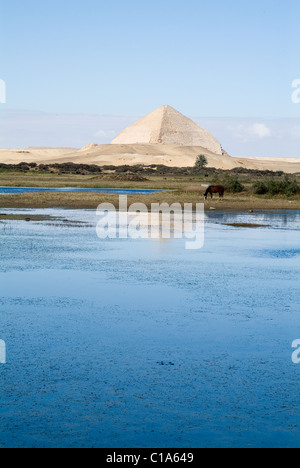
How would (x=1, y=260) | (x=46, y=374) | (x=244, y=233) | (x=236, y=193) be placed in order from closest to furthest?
(x=46, y=374) → (x=1, y=260) → (x=244, y=233) → (x=236, y=193)

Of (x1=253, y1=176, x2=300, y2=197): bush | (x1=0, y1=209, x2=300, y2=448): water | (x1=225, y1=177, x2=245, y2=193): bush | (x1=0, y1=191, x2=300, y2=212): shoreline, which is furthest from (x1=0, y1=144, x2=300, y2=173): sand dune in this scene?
(x1=0, y1=209, x2=300, y2=448): water

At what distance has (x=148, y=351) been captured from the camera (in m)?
8.05

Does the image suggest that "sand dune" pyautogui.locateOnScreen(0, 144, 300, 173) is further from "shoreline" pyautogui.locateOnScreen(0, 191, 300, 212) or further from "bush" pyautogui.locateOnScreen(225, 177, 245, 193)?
"shoreline" pyautogui.locateOnScreen(0, 191, 300, 212)

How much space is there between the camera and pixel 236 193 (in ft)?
148

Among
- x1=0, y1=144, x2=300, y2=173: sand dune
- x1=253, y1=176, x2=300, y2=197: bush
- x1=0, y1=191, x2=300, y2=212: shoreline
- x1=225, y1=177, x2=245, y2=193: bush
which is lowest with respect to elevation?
x1=0, y1=191, x2=300, y2=212: shoreline

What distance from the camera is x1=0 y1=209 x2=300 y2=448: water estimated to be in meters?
Result: 5.93

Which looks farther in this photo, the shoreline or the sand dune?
the sand dune

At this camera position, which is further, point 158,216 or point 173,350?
point 158,216

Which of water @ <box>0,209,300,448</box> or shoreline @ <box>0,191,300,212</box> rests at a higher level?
shoreline @ <box>0,191,300,212</box>

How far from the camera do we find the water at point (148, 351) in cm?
593

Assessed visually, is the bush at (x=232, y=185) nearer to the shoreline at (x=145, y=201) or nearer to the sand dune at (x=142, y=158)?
the shoreline at (x=145, y=201)
